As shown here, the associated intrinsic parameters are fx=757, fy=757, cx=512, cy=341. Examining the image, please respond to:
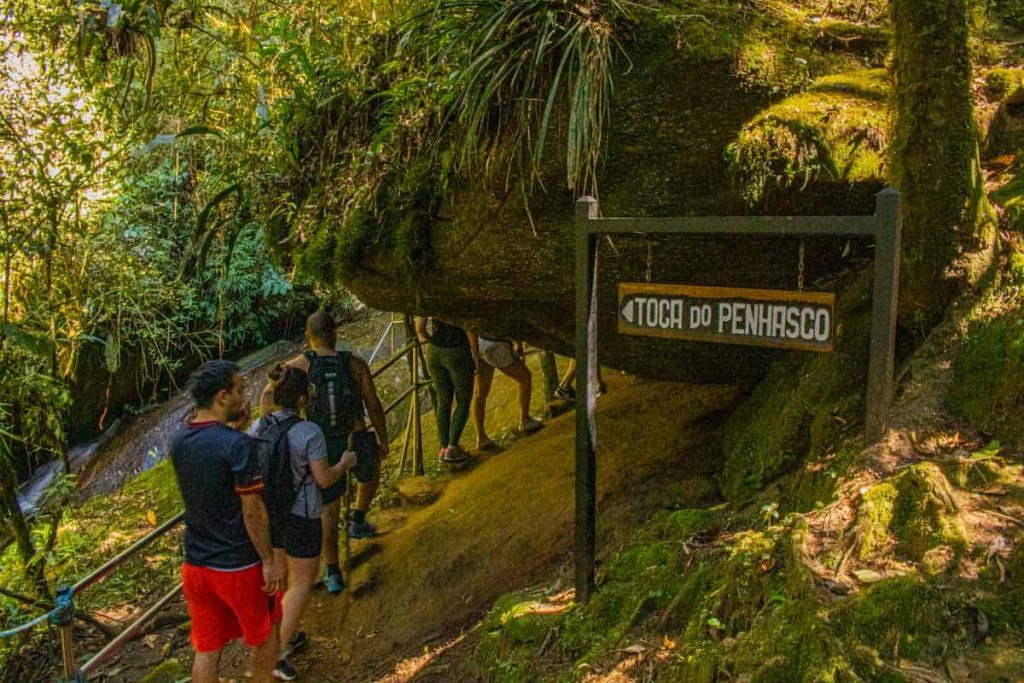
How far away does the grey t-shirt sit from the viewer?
4352mm

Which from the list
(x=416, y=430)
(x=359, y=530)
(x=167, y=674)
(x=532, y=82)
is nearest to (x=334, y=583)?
(x=359, y=530)

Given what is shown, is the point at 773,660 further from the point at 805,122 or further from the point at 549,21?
the point at 549,21

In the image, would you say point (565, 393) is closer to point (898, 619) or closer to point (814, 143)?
point (814, 143)

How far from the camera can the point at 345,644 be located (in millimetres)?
5066

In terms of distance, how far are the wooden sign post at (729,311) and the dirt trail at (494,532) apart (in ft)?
3.37

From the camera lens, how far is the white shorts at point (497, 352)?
708 cm

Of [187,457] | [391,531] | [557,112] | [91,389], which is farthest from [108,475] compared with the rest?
[557,112]

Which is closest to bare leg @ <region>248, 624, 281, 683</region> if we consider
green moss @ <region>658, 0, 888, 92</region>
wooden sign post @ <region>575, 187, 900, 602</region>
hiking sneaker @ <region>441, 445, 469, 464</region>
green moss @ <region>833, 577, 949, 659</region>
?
wooden sign post @ <region>575, 187, 900, 602</region>

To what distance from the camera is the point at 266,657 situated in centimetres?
400

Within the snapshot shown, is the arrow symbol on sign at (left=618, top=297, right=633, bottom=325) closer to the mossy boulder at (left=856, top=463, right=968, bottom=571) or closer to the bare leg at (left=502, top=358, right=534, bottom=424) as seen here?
the mossy boulder at (left=856, top=463, right=968, bottom=571)

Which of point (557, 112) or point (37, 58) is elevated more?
point (37, 58)

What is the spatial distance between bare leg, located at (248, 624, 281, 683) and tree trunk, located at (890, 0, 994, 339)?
364 centimetres

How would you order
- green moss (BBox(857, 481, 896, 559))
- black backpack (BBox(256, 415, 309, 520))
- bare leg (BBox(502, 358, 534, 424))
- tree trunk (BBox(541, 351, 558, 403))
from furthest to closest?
tree trunk (BBox(541, 351, 558, 403)) → bare leg (BBox(502, 358, 534, 424)) → black backpack (BBox(256, 415, 309, 520)) → green moss (BBox(857, 481, 896, 559))

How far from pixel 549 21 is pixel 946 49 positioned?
1.97 meters
